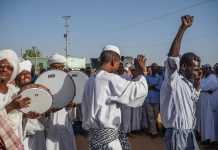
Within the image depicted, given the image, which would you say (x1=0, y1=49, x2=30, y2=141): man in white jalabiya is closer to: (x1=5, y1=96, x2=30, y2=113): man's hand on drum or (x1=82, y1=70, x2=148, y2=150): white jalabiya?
(x1=5, y1=96, x2=30, y2=113): man's hand on drum

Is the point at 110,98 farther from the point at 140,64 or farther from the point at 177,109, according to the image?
the point at 177,109

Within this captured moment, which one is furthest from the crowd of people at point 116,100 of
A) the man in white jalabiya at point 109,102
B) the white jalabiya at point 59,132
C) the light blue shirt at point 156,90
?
the light blue shirt at point 156,90

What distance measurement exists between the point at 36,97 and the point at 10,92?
32cm

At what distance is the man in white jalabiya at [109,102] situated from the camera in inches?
139

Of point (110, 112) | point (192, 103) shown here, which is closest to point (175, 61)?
point (192, 103)

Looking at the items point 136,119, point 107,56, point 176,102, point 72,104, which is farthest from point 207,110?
point 107,56

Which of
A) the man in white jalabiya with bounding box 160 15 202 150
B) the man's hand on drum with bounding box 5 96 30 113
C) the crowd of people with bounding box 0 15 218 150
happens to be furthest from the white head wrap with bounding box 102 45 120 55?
the man's hand on drum with bounding box 5 96 30 113

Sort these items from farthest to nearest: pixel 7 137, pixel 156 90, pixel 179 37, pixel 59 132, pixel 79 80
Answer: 1. pixel 156 90
2. pixel 79 80
3. pixel 59 132
4. pixel 179 37
5. pixel 7 137

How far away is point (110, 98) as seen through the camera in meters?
3.56

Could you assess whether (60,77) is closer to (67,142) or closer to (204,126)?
(67,142)

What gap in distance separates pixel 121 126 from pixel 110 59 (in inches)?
31.5

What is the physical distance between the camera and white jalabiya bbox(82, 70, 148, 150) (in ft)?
11.6

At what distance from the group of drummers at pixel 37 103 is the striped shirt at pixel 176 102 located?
1.44 meters

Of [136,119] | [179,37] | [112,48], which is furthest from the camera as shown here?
[136,119]
